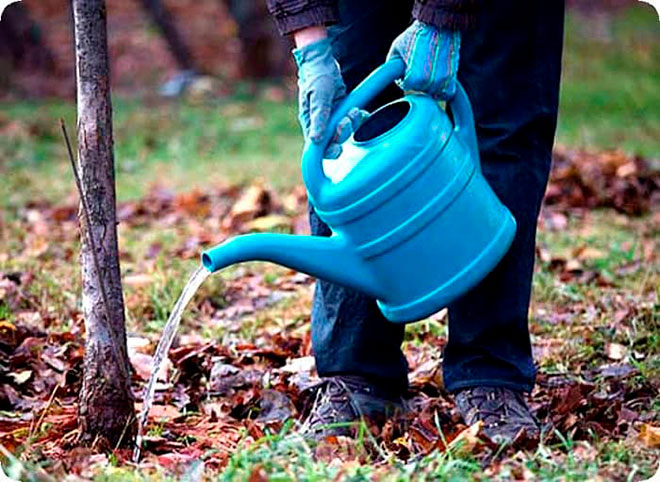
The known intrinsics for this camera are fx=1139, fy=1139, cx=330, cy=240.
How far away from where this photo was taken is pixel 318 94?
2.03 m

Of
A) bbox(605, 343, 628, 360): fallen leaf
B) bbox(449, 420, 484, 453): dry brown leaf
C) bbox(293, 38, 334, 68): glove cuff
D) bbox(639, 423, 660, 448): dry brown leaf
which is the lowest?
bbox(605, 343, 628, 360): fallen leaf

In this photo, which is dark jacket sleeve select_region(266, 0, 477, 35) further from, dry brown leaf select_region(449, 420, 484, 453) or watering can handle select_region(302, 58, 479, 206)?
dry brown leaf select_region(449, 420, 484, 453)

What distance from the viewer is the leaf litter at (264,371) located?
7.11ft

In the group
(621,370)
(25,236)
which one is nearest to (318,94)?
(621,370)

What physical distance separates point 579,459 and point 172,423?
0.86 m

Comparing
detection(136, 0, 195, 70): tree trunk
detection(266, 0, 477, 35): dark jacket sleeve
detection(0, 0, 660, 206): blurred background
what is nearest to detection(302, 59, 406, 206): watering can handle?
detection(266, 0, 477, 35): dark jacket sleeve

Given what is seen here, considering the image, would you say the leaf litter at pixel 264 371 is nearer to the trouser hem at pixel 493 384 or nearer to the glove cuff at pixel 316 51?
the trouser hem at pixel 493 384

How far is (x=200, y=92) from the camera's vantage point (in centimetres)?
894

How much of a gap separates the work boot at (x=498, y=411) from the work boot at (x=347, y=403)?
16 cm

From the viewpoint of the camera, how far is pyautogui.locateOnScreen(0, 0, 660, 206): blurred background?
598cm

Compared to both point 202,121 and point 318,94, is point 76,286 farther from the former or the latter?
point 202,121

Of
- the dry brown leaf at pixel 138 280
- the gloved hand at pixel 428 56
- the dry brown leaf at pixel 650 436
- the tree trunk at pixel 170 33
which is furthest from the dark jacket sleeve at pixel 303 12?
the tree trunk at pixel 170 33

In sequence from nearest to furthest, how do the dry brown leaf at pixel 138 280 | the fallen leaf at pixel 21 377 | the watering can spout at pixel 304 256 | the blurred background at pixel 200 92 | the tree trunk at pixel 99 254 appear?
the watering can spout at pixel 304 256 < the tree trunk at pixel 99 254 < the fallen leaf at pixel 21 377 < the dry brown leaf at pixel 138 280 < the blurred background at pixel 200 92

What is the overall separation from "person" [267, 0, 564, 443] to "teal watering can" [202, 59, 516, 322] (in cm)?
5
